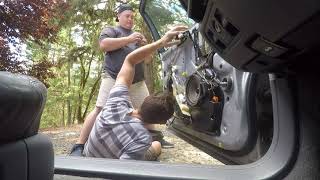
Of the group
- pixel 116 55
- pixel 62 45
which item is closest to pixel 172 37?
pixel 116 55

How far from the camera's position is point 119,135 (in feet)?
7.40

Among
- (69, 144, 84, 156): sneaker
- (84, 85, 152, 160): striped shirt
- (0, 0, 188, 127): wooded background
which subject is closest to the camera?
(84, 85, 152, 160): striped shirt

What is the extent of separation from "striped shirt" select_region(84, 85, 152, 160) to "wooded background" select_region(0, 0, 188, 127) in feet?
3.10

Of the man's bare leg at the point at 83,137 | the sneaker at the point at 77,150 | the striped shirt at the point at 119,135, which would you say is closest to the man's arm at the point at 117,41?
the man's bare leg at the point at 83,137

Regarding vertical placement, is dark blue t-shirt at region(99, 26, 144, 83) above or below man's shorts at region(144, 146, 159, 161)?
above

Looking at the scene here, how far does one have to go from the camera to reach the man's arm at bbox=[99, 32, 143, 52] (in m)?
3.51

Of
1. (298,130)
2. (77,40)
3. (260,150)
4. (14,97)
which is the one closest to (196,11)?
(298,130)

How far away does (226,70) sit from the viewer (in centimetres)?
189

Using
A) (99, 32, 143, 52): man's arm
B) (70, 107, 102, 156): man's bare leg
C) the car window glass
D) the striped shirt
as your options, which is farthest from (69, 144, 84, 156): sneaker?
the car window glass

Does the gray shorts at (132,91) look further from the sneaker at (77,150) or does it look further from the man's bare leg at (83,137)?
the sneaker at (77,150)

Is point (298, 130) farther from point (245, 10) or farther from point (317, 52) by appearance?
point (245, 10)

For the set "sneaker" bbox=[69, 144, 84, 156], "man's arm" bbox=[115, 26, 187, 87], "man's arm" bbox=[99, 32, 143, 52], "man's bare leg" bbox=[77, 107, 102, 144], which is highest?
"man's arm" bbox=[99, 32, 143, 52]

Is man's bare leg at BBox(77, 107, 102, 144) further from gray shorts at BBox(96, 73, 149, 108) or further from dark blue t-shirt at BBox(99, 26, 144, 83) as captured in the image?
dark blue t-shirt at BBox(99, 26, 144, 83)

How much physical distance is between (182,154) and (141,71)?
2.81ft
